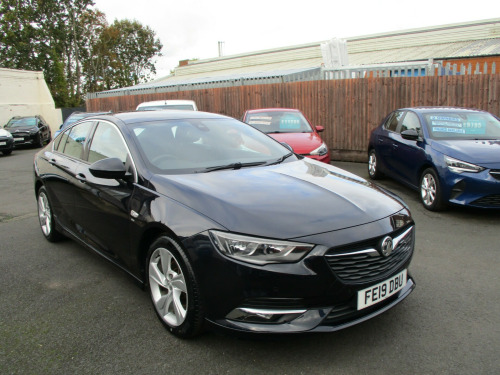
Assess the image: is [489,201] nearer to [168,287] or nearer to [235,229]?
[235,229]

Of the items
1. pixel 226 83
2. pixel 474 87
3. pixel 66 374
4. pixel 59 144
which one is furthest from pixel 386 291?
pixel 226 83

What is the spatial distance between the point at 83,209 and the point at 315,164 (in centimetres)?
222

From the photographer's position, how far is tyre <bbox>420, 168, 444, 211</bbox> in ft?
20.4

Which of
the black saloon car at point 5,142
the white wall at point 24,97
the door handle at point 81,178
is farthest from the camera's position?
the white wall at point 24,97

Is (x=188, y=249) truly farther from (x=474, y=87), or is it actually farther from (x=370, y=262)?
(x=474, y=87)

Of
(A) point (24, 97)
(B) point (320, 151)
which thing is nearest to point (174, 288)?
(B) point (320, 151)

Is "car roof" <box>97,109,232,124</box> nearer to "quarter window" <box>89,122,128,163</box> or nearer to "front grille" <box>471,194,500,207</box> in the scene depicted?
"quarter window" <box>89,122,128,163</box>

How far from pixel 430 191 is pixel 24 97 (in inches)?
1117

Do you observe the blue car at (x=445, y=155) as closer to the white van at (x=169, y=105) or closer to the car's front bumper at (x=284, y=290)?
the car's front bumper at (x=284, y=290)

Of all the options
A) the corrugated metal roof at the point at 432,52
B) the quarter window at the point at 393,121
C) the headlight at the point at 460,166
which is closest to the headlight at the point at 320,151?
the quarter window at the point at 393,121

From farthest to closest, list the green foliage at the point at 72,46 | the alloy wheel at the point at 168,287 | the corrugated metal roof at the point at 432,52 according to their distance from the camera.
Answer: the green foliage at the point at 72,46, the corrugated metal roof at the point at 432,52, the alloy wheel at the point at 168,287

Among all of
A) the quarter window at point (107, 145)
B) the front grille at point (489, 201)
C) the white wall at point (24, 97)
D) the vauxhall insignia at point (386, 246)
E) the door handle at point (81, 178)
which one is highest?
the white wall at point (24, 97)

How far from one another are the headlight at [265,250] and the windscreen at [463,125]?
5081 mm

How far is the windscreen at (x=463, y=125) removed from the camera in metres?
6.68
